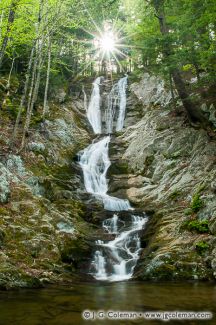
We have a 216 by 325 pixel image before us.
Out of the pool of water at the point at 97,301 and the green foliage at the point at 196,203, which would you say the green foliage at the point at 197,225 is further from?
the pool of water at the point at 97,301

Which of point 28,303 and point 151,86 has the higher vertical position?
point 151,86

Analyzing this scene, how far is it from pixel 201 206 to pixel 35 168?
9040mm

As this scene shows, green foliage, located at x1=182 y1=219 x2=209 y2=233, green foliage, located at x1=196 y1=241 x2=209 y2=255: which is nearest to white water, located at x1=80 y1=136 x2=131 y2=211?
green foliage, located at x1=182 y1=219 x2=209 y2=233

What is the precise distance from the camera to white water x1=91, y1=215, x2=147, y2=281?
1302 centimetres

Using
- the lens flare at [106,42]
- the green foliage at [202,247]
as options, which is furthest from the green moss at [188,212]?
the lens flare at [106,42]

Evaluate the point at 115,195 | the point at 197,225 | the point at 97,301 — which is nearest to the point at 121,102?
the point at 115,195

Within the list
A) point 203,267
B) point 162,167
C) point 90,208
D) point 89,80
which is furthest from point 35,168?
point 89,80

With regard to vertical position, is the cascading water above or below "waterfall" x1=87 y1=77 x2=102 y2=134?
below

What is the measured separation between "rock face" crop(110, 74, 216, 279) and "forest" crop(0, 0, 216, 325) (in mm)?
58

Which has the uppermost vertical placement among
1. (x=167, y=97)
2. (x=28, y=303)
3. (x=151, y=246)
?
(x=167, y=97)

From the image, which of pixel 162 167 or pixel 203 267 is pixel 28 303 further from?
pixel 162 167

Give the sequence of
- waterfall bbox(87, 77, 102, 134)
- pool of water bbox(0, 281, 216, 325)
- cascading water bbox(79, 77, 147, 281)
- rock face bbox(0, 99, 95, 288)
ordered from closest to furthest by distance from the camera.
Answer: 1. pool of water bbox(0, 281, 216, 325)
2. rock face bbox(0, 99, 95, 288)
3. cascading water bbox(79, 77, 147, 281)
4. waterfall bbox(87, 77, 102, 134)

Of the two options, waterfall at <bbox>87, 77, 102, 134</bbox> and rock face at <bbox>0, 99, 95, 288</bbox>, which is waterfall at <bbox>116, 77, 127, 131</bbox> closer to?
waterfall at <bbox>87, 77, 102, 134</bbox>

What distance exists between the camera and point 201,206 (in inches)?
551
